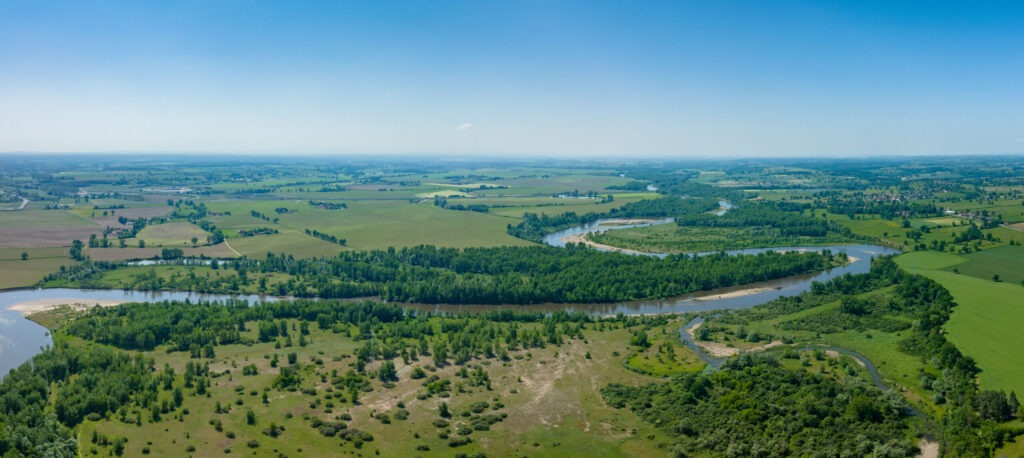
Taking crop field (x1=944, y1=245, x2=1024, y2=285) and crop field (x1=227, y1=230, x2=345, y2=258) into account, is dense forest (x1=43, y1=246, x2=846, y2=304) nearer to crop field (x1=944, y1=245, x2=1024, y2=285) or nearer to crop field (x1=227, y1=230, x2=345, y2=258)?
crop field (x1=227, y1=230, x2=345, y2=258)

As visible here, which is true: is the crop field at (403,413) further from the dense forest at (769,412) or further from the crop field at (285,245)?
the crop field at (285,245)

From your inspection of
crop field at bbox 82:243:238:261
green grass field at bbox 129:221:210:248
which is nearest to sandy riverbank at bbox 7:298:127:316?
crop field at bbox 82:243:238:261

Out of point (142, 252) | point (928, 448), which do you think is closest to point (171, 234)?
point (142, 252)

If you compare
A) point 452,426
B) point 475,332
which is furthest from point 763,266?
point 452,426

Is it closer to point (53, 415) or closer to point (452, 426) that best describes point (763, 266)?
point (452, 426)

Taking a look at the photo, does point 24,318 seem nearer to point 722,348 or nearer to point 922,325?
point 722,348

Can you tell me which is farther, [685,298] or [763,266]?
[763,266]

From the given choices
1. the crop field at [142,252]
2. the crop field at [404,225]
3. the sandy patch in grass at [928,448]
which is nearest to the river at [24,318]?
the crop field at [142,252]
